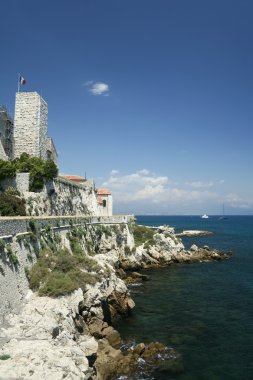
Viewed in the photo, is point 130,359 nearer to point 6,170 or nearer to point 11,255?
point 11,255

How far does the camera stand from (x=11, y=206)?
31781 mm

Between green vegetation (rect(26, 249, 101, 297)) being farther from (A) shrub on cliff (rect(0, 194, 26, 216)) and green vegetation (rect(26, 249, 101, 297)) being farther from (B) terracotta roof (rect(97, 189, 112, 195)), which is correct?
(B) terracotta roof (rect(97, 189, 112, 195))

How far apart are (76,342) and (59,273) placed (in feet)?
20.3

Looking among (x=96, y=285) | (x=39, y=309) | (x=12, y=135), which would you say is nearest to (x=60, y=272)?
(x=96, y=285)

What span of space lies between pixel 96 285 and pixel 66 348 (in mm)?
9137

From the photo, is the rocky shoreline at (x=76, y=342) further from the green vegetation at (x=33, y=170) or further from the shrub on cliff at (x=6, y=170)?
the shrub on cliff at (x=6, y=170)

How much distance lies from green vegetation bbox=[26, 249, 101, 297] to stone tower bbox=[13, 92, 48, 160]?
2024 cm

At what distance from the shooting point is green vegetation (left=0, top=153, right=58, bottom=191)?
119 ft

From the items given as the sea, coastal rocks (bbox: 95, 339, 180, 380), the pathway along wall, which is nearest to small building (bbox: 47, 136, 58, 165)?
the pathway along wall

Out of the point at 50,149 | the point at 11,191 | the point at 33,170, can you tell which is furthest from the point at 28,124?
the point at 11,191

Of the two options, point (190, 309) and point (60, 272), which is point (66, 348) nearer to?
point (60, 272)

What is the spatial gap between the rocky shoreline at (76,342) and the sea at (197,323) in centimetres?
103

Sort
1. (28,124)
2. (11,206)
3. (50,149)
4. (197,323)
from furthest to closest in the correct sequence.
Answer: (50,149), (28,124), (11,206), (197,323)

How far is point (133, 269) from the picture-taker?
44406 mm
